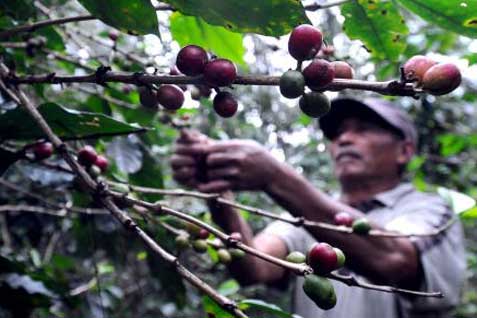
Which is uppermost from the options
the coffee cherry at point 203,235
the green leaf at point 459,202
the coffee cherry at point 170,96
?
the coffee cherry at point 170,96

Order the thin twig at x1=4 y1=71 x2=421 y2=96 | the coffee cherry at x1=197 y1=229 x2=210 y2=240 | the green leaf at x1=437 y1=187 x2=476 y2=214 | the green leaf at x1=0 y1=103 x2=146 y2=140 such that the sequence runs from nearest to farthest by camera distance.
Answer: the thin twig at x1=4 y1=71 x2=421 y2=96, the green leaf at x1=0 y1=103 x2=146 y2=140, the coffee cherry at x1=197 y1=229 x2=210 y2=240, the green leaf at x1=437 y1=187 x2=476 y2=214

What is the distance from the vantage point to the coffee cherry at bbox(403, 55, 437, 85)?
586 millimetres

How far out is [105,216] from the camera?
5.95 feet

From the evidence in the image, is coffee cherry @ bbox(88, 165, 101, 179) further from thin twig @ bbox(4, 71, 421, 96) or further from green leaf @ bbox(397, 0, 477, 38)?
green leaf @ bbox(397, 0, 477, 38)

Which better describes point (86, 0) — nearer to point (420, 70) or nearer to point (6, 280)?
point (420, 70)

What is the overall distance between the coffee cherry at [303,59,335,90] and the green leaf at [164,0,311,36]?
97 mm

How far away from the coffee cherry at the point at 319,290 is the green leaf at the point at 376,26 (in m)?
0.54

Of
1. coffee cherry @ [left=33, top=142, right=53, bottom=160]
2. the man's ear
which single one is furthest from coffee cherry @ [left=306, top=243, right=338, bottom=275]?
the man's ear

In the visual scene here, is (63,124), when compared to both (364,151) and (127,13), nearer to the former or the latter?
(127,13)

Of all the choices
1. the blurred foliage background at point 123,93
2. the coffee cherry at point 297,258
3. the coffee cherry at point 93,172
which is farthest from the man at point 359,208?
the coffee cherry at point 297,258

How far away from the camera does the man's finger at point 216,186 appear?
5.07 feet

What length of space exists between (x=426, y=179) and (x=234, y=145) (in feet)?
9.09

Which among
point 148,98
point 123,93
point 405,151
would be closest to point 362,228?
point 148,98

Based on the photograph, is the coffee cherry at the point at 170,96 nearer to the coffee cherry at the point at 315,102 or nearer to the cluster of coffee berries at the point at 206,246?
the coffee cherry at the point at 315,102
